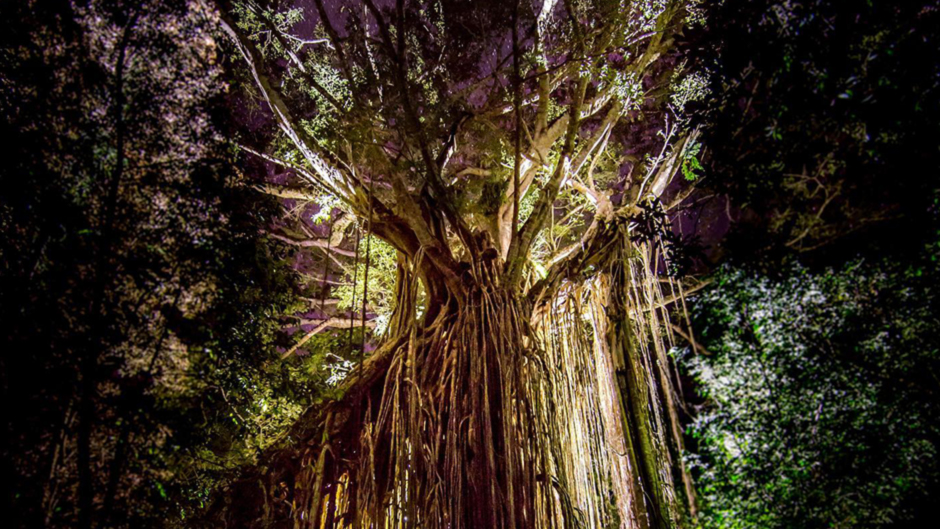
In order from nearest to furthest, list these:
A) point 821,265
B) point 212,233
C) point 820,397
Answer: point 212,233
point 821,265
point 820,397

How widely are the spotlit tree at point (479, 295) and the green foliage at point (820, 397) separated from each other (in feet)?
3.62

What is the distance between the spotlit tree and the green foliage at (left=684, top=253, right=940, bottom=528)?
43.4 inches

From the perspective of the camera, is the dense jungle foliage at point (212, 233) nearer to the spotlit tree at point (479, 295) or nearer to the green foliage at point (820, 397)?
the green foliage at point (820, 397)

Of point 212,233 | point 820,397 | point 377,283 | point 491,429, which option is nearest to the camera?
point 212,233

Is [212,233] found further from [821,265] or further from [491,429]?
[821,265]

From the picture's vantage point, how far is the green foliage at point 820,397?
114 inches

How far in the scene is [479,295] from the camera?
2.76m

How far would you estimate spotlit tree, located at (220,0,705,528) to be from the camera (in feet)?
7.23

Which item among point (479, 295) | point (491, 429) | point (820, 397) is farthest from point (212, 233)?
point (820, 397)

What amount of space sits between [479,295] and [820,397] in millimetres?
3616

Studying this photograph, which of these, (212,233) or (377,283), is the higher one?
(377,283)

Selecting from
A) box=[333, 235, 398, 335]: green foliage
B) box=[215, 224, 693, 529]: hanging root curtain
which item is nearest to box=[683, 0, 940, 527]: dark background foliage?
box=[215, 224, 693, 529]: hanging root curtain

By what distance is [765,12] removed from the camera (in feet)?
5.37

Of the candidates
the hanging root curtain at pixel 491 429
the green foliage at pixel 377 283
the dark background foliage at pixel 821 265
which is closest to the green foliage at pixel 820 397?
the dark background foliage at pixel 821 265
